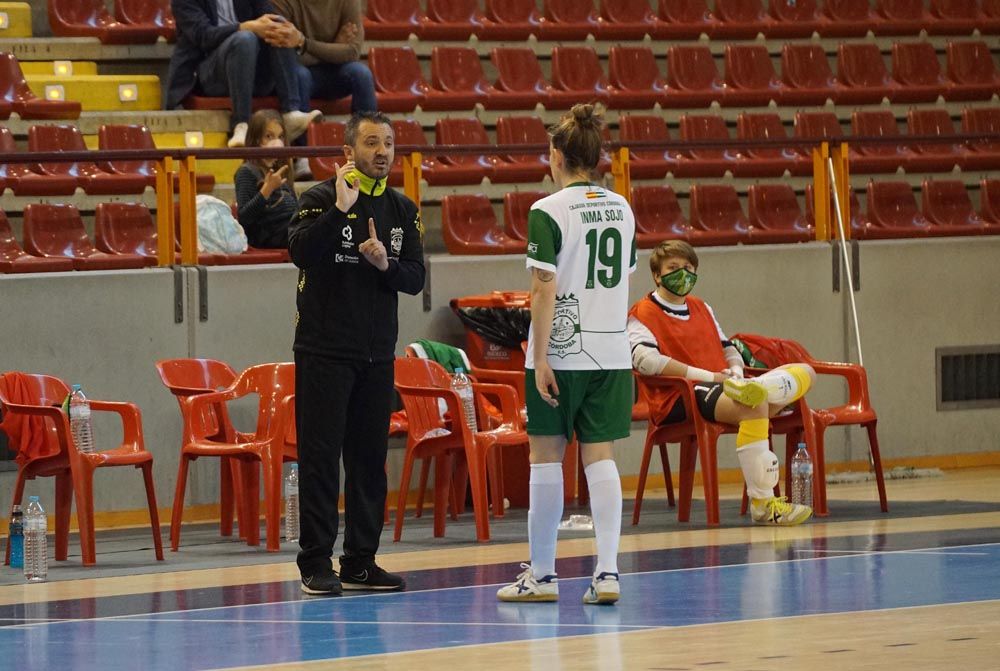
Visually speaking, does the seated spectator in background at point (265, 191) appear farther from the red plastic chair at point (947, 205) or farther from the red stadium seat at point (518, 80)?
the red plastic chair at point (947, 205)

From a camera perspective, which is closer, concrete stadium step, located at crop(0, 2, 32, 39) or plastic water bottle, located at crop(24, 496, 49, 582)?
plastic water bottle, located at crop(24, 496, 49, 582)

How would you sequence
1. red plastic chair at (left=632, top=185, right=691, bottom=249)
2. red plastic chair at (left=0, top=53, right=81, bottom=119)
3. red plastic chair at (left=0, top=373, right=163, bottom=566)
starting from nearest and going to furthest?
1. red plastic chair at (left=0, top=373, right=163, bottom=566)
2. red plastic chair at (left=0, top=53, right=81, bottom=119)
3. red plastic chair at (left=632, top=185, right=691, bottom=249)

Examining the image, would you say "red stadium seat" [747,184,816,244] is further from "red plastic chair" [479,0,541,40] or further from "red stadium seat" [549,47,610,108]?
"red plastic chair" [479,0,541,40]

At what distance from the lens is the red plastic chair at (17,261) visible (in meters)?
10.2

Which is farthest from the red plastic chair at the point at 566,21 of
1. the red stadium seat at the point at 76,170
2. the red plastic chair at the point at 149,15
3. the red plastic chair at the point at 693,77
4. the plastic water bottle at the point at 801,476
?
the plastic water bottle at the point at 801,476

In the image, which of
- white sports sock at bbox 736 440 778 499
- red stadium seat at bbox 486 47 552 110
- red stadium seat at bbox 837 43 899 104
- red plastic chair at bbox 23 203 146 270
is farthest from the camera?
red stadium seat at bbox 837 43 899 104

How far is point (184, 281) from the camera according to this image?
10.3 m

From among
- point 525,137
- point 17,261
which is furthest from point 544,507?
point 525,137

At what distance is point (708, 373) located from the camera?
958 cm

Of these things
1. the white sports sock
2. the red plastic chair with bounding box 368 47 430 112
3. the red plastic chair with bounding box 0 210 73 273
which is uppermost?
the red plastic chair with bounding box 368 47 430 112

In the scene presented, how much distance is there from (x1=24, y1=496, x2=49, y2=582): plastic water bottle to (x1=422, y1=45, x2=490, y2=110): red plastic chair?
6.09 metres

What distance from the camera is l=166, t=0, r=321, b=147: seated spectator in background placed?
12.0 metres

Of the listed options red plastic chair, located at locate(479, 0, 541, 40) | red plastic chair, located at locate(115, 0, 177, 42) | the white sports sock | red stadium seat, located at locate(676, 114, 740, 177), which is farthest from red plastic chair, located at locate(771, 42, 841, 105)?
the white sports sock

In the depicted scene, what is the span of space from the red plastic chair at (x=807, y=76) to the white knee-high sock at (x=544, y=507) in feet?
28.3
